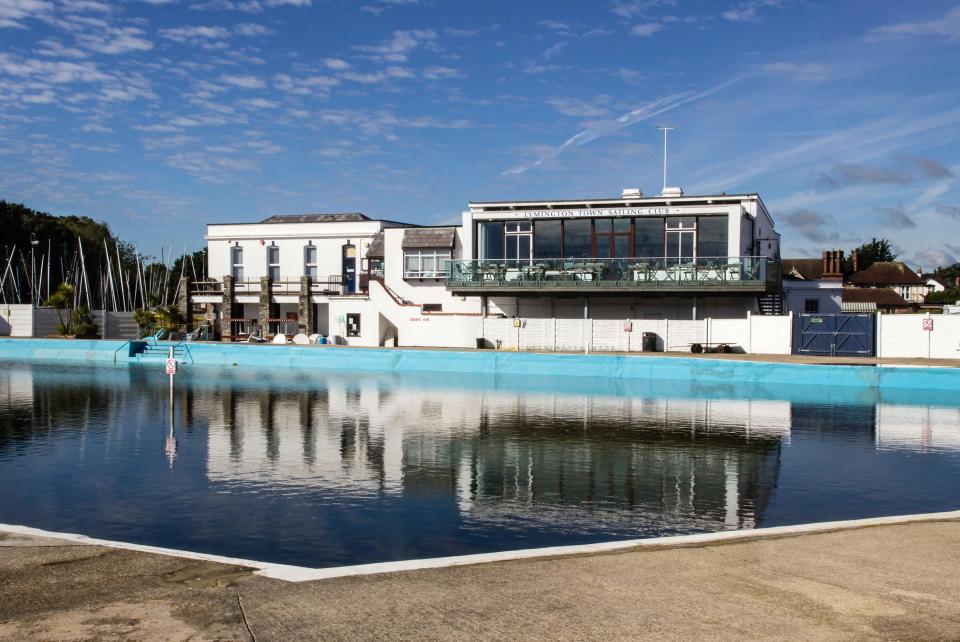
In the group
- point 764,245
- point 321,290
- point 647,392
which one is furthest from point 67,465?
point 764,245

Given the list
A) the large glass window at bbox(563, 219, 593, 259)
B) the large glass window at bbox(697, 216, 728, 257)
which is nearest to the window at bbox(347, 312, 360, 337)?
the large glass window at bbox(563, 219, 593, 259)

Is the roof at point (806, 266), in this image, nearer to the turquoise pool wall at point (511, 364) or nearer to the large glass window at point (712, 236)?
the large glass window at point (712, 236)

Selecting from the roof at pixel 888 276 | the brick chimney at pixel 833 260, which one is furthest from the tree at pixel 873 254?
the brick chimney at pixel 833 260

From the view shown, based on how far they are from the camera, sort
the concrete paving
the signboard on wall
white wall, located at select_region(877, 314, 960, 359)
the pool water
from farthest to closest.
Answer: the signboard on wall, white wall, located at select_region(877, 314, 960, 359), the pool water, the concrete paving

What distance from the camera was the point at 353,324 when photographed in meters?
47.4

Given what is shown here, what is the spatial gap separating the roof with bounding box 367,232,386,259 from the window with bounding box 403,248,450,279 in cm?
189

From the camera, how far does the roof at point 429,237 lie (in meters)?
46.4

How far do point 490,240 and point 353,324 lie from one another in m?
9.11

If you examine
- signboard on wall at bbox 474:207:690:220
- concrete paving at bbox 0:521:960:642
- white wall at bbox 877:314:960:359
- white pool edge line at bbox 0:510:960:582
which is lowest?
white pool edge line at bbox 0:510:960:582

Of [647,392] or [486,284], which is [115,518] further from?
[486,284]

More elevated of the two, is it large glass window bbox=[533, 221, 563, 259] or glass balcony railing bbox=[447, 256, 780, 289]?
large glass window bbox=[533, 221, 563, 259]

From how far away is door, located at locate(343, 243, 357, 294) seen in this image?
52000 millimetres

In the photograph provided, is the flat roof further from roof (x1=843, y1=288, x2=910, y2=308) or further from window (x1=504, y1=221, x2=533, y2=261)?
roof (x1=843, y1=288, x2=910, y2=308)

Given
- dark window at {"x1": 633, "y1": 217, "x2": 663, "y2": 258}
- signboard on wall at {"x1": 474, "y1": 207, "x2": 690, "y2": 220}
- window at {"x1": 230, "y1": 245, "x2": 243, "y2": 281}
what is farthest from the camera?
window at {"x1": 230, "y1": 245, "x2": 243, "y2": 281}
